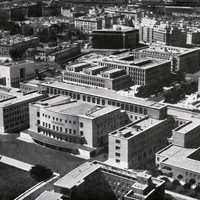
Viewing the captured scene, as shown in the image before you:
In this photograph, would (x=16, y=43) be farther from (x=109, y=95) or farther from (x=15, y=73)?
(x=109, y=95)

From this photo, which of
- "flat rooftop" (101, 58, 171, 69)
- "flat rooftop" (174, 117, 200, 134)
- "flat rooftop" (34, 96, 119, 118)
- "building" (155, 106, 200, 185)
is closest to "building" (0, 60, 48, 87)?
"flat rooftop" (101, 58, 171, 69)

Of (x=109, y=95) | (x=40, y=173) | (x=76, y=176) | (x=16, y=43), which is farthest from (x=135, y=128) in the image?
(x=16, y=43)

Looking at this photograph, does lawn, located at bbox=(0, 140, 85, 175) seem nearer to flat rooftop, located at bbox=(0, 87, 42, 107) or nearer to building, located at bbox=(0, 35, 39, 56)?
flat rooftop, located at bbox=(0, 87, 42, 107)

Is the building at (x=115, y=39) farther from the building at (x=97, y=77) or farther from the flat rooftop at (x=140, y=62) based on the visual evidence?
the building at (x=97, y=77)

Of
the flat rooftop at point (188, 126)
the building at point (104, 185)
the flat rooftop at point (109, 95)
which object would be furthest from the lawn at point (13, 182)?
the flat rooftop at point (109, 95)

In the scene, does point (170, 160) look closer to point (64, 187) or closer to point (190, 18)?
point (64, 187)
